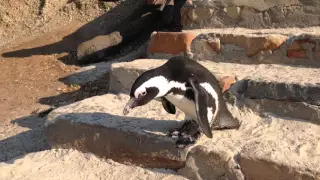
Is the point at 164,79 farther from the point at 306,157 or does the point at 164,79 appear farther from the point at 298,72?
the point at 298,72

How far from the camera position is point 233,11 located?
9.62 ft

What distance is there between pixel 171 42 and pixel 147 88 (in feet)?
3.39

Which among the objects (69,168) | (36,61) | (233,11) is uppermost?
(233,11)

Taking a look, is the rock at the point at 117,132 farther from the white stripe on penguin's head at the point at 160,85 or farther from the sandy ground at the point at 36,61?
the sandy ground at the point at 36,61

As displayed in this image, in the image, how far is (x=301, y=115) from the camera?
7.20 feet

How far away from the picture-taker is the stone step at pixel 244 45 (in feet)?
8.23

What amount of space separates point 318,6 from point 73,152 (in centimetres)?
165

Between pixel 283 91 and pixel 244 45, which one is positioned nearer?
pixel 283 91

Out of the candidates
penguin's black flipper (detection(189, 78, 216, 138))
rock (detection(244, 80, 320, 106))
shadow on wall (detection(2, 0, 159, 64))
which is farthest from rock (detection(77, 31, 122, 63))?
penguin's black flipper (detection(189, 78, 216, 138))

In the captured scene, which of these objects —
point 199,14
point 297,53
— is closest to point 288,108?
point 297,53

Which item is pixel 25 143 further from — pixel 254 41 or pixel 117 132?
pixel 254 41

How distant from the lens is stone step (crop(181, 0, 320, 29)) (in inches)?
107

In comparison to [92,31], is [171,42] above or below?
above

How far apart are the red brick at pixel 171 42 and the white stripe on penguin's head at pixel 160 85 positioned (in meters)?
0.91
